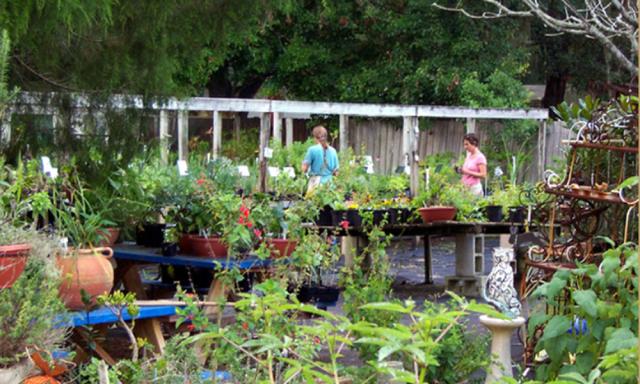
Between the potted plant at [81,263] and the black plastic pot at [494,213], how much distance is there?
5966mm

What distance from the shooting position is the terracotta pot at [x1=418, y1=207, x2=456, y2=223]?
1022cm

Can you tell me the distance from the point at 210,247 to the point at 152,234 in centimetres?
86

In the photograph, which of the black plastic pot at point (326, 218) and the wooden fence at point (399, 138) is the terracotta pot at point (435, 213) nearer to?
the black plastic pot at point (326, 218)

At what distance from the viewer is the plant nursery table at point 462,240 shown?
34.4ft

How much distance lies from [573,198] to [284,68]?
1564 cm

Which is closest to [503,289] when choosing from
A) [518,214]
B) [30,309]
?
[30,309]

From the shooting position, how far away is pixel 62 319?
4766mm

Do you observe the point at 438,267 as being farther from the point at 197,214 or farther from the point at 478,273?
the point at 197,214

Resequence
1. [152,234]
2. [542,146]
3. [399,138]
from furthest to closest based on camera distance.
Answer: [399,138], [542,146], [152,234]

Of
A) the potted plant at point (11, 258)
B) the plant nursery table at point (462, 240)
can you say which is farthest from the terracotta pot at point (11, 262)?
the plant nursery table at point (462, 240)

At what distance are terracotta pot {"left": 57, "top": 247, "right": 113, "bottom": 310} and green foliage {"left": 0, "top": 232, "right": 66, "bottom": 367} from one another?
528 millimetres

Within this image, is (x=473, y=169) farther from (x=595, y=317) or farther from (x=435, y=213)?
(x=595, y=317)

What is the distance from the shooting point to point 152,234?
25.0 ft

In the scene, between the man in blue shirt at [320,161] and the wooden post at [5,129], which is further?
the man in blue shirt at [320,161]
